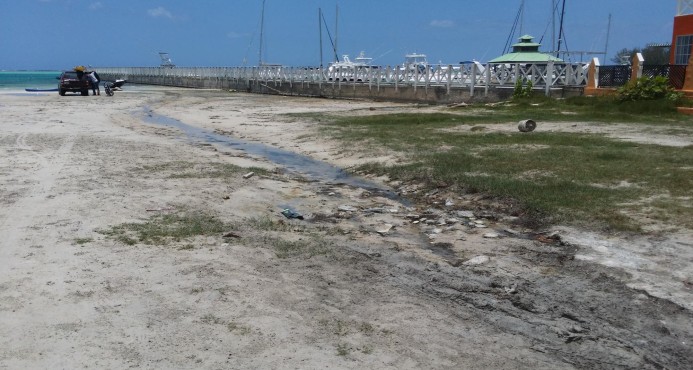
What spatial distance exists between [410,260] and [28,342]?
3.67 m

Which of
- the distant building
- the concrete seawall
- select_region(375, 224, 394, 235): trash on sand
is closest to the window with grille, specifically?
the distant building

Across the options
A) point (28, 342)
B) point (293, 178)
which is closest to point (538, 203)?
point (293, 178)

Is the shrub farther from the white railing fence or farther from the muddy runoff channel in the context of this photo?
the muddy runoff channel

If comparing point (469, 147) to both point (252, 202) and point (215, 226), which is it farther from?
point (215, 226)

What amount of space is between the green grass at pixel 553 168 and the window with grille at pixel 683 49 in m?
4.57

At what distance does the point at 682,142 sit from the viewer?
12312 mm

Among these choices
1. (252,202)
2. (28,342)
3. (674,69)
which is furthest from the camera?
(674,69)

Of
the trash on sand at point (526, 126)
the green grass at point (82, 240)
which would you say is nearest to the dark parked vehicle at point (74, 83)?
the trash on sand at point (526, 126)

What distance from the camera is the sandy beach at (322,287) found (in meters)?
4.03

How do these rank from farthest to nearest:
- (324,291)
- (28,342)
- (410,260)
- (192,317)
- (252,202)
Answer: (252,202), (410,260), (324,291), (192,317), (28,342)

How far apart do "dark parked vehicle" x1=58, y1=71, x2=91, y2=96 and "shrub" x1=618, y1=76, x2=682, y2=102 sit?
34.2 metres

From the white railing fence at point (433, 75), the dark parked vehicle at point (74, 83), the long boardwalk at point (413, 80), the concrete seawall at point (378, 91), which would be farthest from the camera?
the dark parked vehicle at point (74, 83)

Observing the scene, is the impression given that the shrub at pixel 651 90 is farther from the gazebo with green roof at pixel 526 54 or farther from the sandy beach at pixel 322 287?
the gazebo with green roof at pixel 526 54

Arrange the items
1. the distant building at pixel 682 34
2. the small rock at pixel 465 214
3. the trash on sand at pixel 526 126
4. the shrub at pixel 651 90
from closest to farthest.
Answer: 1. the small rock at pixel 465 214
2. the trash on sand at pixel 526 126
3. the shrub at pixel 651 90
4. the distant building at pixel 682 34
